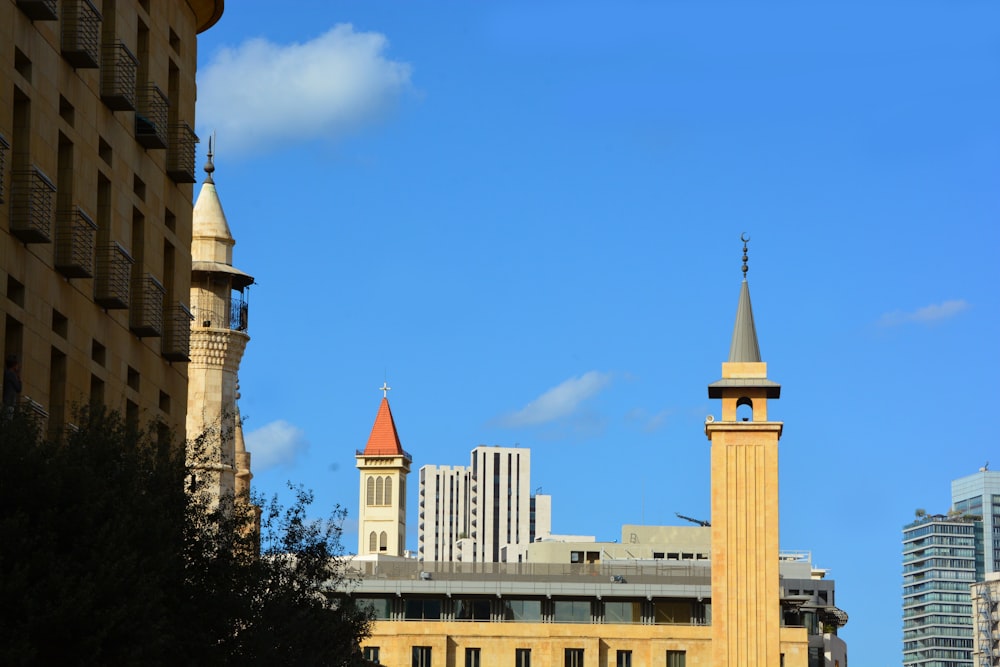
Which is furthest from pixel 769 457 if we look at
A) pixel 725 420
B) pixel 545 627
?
pixel 545 627

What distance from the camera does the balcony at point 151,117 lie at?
42.0m

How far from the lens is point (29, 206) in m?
34.4

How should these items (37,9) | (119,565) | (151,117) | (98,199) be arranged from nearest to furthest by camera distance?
(119,565), (37,9), (98,199), (151,117)

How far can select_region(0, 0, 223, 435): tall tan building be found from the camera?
114ft

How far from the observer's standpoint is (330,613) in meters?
38.3

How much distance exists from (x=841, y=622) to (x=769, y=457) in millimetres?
33277

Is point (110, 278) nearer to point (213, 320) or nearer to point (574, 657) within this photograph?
point (213, 320)

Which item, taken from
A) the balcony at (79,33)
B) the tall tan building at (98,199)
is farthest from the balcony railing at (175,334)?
the balcony at (79,33)

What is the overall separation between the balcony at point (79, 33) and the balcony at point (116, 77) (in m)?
1.63

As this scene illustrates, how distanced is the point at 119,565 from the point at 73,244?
11653 mm

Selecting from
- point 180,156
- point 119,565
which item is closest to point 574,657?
point 180,156

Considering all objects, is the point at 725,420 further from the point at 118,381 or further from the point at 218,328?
the point at 118,381

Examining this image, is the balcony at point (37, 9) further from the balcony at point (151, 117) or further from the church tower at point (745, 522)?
the church tower at point (745, 522)

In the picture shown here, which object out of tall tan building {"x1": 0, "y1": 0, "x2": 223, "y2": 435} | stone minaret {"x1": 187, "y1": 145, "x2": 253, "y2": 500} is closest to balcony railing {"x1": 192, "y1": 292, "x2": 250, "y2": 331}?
stone minaret {"x1": 187, "y1": 145, "x2": 253, "y2": 500}
